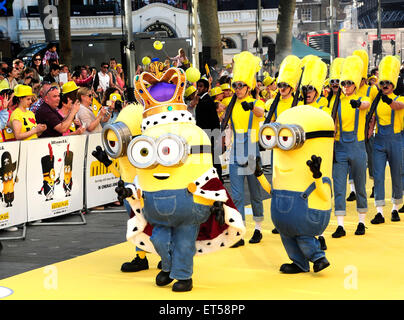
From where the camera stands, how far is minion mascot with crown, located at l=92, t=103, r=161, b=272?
7.40 metres

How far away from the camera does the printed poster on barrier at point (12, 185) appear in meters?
9.97

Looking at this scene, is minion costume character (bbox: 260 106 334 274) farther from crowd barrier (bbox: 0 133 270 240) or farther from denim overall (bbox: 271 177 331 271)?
crowd barrier (bbox: 0 133 270 240)

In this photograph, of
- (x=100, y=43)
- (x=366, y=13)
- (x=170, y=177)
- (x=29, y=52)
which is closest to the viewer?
(x=170, y=177)

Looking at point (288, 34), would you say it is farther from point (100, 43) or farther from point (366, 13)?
point (366, 13)

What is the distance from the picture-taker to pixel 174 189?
6871 mm

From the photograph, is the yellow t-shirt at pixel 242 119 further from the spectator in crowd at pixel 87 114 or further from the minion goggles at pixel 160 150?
the spectator in crowd at pixel 87 114

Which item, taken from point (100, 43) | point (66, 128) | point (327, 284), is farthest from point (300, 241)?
point (100, 43)

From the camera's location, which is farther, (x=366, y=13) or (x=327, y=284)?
(x=366, y=13)

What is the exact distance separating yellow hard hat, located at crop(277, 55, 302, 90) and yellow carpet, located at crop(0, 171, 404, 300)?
1.96 m

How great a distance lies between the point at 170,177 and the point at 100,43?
24719 mm

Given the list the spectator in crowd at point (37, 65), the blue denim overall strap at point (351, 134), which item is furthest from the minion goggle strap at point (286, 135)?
the spectator in crowd at point (37, 65)

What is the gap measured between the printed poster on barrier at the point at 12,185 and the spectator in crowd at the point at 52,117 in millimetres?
1142
